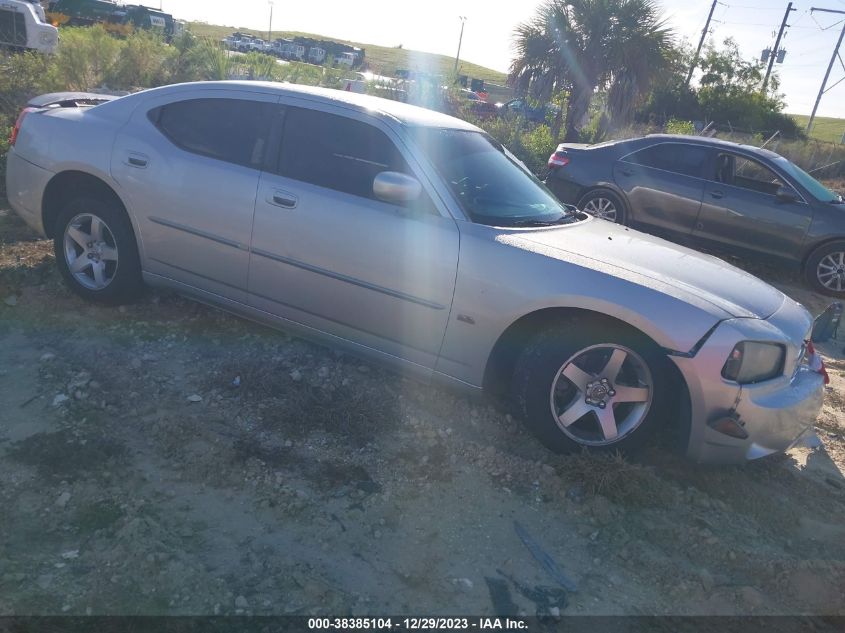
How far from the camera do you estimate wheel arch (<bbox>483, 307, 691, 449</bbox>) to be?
3463 millimetres

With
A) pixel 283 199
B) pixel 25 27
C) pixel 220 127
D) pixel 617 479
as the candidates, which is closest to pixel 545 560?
pixel 617 479

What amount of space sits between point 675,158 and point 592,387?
6349mm

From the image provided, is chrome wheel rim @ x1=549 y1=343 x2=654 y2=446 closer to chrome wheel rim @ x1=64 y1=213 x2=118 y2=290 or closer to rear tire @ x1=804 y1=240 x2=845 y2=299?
chrome wheel rim @ x1=64 y1=213 x2=118 y2=290

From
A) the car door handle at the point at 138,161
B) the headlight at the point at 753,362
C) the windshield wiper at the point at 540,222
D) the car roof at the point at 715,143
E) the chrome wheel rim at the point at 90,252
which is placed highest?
the car roof at the point at 715,143

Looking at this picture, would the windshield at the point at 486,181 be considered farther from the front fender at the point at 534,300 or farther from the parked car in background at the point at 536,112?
the parked car in background at the point at 536,112

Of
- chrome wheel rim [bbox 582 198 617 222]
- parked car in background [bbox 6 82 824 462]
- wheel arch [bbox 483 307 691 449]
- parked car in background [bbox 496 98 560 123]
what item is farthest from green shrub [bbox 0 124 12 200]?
parked car in background [bbox 496 98 560 123]

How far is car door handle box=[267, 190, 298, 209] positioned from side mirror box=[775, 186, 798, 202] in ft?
21.6

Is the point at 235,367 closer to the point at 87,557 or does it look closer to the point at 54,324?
the point at 54,324

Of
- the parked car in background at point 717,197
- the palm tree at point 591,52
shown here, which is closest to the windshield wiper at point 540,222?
the parked car in background at point 717,197

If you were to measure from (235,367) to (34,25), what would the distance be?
58.3 feet

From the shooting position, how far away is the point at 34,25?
17.7m

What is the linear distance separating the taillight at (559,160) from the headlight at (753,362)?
21.0ft

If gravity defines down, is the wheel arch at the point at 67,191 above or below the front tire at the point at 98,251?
above

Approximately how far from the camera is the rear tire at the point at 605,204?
915cm
